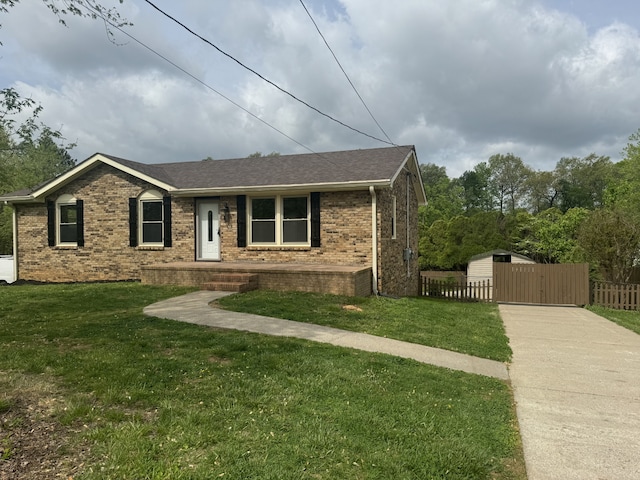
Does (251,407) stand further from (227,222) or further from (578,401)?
(227,222)

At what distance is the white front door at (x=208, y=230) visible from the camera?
14156 mm

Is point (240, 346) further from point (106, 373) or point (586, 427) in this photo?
point (586, 427)

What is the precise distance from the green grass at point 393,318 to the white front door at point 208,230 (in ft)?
11.8

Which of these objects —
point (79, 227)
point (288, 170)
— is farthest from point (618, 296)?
point (79, 227)

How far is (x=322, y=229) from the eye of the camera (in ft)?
42.3

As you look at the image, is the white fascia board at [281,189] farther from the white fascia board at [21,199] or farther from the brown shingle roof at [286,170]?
the white fascia board at [21,199]

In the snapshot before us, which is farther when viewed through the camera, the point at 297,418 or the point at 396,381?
the point at 396,381

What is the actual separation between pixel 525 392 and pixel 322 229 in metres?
8.43

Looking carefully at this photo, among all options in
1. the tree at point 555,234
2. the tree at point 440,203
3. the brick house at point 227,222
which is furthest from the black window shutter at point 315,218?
the tree at point 440,203

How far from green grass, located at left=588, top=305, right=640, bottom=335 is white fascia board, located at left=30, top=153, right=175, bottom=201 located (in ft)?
45.7

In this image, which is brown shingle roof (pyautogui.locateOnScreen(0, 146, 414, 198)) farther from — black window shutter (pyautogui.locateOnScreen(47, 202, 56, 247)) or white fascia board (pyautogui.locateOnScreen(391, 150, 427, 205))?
black window shutter (pyautogui.locateOnScreen(47, 202, 56, 247))

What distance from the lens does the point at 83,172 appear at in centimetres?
1491

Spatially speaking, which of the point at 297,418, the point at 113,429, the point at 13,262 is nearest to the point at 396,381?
the point at 297,418

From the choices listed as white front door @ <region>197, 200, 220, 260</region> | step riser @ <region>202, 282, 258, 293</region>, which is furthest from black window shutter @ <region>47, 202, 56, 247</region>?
step riser @ <region>202, 282, 258, 293</region>
